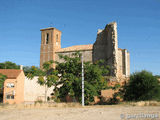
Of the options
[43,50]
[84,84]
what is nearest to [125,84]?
[84,84]

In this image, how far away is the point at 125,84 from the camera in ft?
70.2

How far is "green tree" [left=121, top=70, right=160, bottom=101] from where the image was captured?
63.2 ft

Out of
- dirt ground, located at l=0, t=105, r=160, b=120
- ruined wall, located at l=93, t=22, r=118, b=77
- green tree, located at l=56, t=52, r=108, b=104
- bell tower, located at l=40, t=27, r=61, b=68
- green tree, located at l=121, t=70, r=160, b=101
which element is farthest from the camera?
bell tower, located at l=40, t=27, r=61, b=68

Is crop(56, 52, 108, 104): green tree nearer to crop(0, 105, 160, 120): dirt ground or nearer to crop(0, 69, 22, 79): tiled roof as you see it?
crop(0, 105, 160, 120): dirt ground

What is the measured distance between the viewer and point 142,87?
1966 centimetres

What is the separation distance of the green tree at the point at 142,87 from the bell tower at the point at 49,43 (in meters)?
36.7

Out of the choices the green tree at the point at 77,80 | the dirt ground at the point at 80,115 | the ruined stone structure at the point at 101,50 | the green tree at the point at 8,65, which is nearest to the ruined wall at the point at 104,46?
the ruined stone structure at the point at 101,50

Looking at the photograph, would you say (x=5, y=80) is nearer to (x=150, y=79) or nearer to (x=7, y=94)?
(x=7, y=94)

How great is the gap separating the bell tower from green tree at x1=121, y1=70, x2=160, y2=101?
36691 millimetres

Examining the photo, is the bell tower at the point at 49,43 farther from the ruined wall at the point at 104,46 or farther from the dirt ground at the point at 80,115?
the dirt ground at the point at 80,115

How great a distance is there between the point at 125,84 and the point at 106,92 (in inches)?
91.3

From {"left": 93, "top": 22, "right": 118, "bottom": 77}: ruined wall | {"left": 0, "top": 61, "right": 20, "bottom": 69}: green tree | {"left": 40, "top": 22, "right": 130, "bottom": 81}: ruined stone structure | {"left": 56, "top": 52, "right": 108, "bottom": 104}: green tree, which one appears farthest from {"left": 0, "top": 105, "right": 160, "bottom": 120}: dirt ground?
{"left": 0, "top": 61, "right": 20, "bottom": 69}: green tree

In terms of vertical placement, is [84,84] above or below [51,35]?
below

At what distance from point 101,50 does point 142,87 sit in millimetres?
22548
